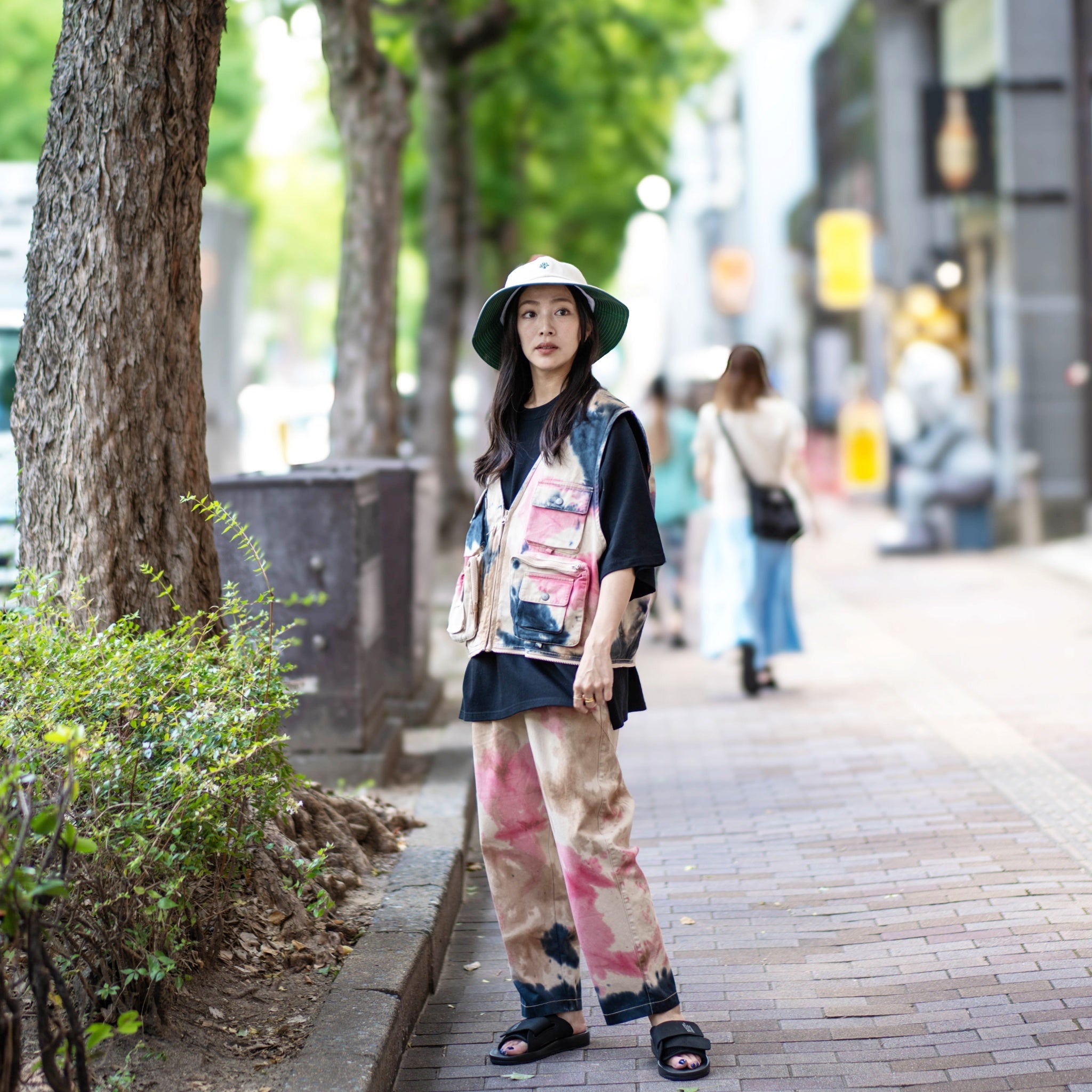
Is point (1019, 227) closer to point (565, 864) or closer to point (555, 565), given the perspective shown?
point (555, 565)

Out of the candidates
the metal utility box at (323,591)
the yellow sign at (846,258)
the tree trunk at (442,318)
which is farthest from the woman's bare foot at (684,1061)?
the yellow sign at (846,258)

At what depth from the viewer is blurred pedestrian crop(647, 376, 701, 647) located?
436 inches

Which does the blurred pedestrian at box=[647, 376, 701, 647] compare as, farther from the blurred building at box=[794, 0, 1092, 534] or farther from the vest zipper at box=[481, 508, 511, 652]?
the vest zipper at box=[481, 508, 511, 652]

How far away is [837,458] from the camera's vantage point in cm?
2825

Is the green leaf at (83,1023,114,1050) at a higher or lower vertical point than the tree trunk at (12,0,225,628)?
lower

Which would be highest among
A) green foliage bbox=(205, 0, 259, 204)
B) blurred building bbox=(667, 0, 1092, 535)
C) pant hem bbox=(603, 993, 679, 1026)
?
green foliage bbox=(205, 0, 259, 204)

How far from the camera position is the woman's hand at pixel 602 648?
3615mm

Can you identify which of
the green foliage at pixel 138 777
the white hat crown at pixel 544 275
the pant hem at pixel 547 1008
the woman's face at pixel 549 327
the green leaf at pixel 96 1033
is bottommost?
the pant hem at pixel 547 1008

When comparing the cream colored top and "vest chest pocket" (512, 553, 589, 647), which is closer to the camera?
"vest chest pocket" (512, 553, 589, 647)

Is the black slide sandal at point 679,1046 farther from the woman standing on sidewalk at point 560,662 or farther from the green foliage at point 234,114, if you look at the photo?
the green foliage at point 234,114

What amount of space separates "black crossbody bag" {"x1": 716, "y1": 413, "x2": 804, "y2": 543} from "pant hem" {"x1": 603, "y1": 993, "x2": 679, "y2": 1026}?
16.5ft

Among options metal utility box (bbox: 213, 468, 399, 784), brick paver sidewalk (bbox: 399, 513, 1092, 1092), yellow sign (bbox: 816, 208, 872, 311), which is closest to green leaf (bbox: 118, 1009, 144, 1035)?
brick paver sidewalk (bbox: 399, 513, 1092, 1092)

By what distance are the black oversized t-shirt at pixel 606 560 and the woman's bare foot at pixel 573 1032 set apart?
31.1 inches

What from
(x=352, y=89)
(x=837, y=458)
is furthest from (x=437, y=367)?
(x=837, y=458)
